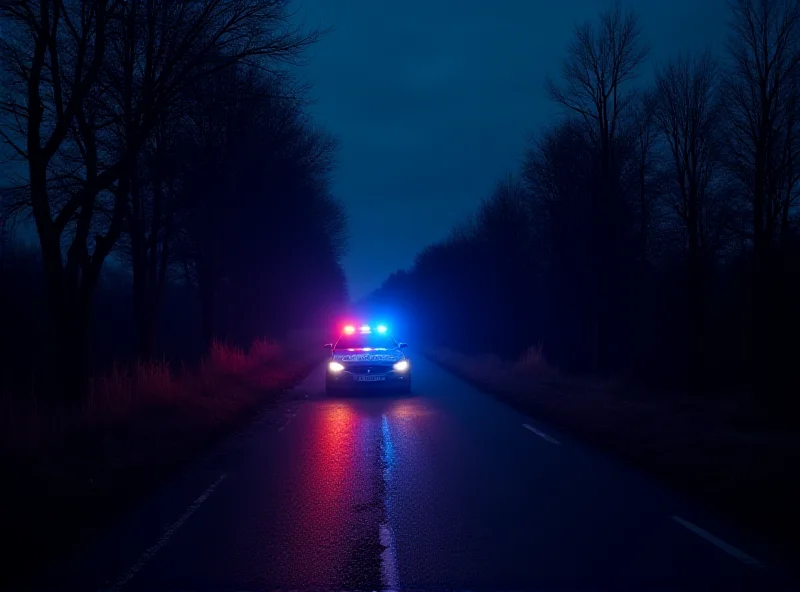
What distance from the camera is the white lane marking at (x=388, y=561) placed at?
18.1 feet

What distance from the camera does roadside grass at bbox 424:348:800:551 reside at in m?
7.56

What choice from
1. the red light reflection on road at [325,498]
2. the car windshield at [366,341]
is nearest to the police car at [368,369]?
the car windshield at [366,341]

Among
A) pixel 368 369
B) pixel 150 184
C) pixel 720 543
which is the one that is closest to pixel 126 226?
pixel 150 184

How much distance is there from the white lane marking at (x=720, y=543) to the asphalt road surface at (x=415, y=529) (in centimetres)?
2

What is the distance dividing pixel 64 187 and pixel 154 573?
1110cm

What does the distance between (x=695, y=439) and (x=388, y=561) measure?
7.05m

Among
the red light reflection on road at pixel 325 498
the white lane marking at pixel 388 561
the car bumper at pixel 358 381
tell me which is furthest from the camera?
the car bumper at pixel 358 381

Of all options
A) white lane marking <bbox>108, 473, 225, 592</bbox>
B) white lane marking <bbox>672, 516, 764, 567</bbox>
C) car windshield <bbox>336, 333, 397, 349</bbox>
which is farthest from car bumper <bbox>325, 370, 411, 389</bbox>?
white lane marking <bbox>672, 516, 764, 567</bbox>

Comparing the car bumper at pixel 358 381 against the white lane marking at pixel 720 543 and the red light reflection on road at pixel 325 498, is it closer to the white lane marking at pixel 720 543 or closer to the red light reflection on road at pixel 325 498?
the red light reflection on road at pixel 325 498

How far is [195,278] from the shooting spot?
3070 centimetres

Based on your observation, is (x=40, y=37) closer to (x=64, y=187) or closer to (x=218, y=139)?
(x=64, y=187)

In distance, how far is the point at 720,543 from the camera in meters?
6.36

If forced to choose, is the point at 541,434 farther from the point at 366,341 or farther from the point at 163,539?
the point at 366,341

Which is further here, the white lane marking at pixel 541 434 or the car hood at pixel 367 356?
the car hood at pixel 367 356
